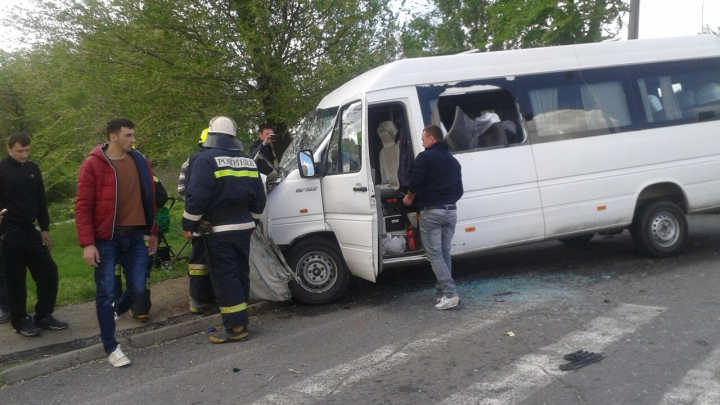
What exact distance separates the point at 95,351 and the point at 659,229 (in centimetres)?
680

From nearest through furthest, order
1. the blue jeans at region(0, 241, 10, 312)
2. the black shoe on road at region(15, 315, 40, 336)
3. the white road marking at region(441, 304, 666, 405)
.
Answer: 1. the white road marking at region(441, 304, 666, 405)
2. the black shoe on road at region(15, 315, 40, 336)
3. the blue jeans at region(0, 241, 10, 312)

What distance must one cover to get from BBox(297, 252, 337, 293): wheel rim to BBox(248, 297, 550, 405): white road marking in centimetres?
172

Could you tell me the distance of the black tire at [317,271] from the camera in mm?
7309

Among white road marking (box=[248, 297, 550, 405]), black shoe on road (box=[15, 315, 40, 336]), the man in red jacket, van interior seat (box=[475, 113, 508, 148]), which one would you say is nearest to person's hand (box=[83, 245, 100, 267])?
the man in red jacket

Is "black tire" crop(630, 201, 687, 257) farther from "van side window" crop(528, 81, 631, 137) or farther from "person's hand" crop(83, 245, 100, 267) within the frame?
"person's hand" crop(83, 245, 100, 267)

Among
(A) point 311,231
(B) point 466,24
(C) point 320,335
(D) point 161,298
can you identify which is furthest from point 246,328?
(B) point 466,24

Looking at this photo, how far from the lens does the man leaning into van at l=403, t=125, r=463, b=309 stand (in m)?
6.80

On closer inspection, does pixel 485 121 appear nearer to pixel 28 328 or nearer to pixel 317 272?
pixel 317 272

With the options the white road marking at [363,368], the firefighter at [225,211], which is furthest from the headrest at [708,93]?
the firefighter at [225,211]

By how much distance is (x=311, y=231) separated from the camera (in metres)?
7.32

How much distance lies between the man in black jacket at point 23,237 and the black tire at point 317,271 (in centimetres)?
245

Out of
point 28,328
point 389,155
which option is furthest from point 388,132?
point 28,328

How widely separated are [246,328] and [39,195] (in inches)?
95.8

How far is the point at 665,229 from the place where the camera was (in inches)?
338
